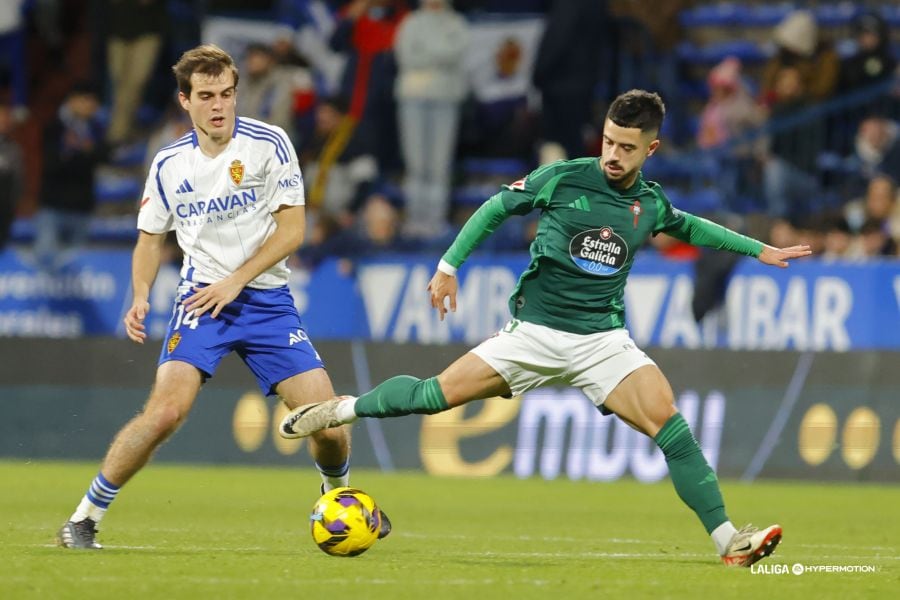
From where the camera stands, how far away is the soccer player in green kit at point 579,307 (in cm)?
816

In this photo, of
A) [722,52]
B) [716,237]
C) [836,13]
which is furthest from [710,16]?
[716,237]

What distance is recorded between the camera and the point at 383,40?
1964 centimetres

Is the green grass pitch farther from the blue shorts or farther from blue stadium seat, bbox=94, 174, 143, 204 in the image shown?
blue stadium seat, bbox=94, 174, 143, 204

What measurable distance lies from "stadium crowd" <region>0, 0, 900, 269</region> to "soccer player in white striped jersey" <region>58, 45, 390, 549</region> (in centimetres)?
895

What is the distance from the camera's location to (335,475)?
9.08 m

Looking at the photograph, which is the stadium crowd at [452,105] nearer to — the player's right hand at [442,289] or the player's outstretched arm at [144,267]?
the player's outstretched arm at [144,267]

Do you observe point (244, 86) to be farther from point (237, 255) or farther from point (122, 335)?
point (237, 255)

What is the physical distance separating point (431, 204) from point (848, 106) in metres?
4.62

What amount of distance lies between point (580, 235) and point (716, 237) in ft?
2.35

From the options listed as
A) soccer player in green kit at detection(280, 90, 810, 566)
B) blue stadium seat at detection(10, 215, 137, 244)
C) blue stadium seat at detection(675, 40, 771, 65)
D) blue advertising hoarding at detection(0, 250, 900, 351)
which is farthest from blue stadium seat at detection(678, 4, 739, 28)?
soccer player in green kit at detection(280, 90, 810, 566)

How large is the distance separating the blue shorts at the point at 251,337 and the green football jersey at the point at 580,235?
4.05ft

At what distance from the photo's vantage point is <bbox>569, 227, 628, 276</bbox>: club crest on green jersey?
8.30 m

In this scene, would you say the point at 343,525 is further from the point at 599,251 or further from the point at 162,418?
the point at 599,251

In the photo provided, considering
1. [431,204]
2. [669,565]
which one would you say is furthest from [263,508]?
[431,204]
